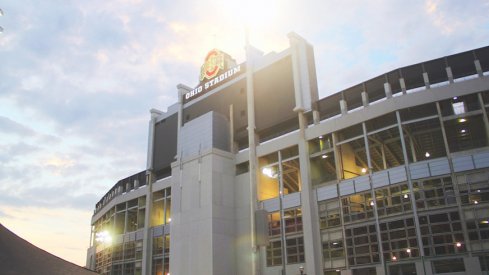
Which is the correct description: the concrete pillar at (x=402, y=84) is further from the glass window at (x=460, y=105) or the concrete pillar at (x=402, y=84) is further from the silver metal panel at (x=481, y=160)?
the silver metal panel at (x=481, y=160)

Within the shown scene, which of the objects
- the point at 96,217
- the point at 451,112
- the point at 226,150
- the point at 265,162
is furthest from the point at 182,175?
the point at 96,217

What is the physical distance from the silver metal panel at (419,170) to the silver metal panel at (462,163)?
201 centimetres

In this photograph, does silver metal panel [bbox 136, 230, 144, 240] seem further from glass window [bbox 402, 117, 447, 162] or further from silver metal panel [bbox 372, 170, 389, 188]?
glass window [bbox 402, 117, 447, 162]

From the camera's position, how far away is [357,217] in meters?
37.5

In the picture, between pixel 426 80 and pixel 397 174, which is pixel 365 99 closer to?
pixel 426 80

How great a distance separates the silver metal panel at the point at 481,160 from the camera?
107 ft

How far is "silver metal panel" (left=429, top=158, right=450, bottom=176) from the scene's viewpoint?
3378 centimetres

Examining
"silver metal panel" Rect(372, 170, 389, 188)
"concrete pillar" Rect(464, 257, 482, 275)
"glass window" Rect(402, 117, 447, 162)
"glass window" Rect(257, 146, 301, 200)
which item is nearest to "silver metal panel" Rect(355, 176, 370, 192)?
"silver metal panel" Rect(372, 170, 389, 188)

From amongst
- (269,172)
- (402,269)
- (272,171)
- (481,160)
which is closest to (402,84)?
(481,160)

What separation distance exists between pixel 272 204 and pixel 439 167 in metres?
16.7

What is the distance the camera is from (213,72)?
57.0 meters

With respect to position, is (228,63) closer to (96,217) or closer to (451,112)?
(451,112)

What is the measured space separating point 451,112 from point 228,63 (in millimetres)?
29371

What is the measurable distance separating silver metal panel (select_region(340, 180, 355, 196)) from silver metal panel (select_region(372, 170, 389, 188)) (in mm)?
2109
